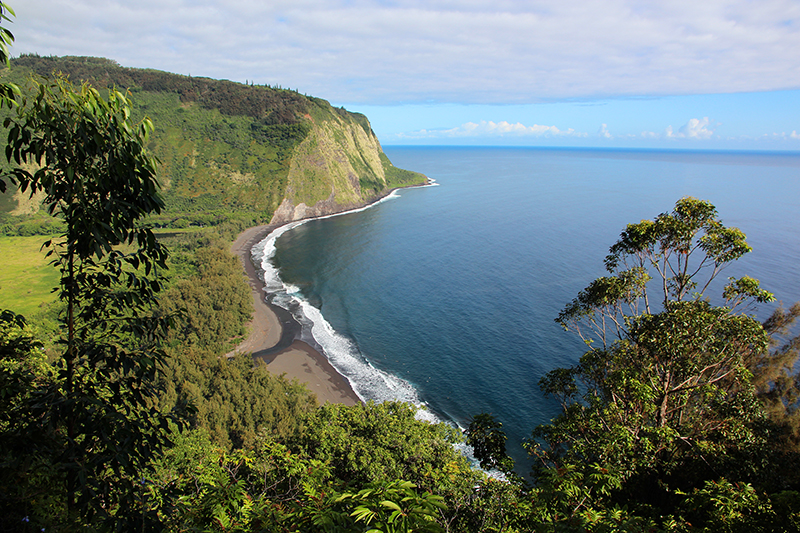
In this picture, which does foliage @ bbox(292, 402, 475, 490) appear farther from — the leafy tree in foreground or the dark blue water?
the dark blue water

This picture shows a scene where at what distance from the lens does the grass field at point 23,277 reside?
61.5 meters

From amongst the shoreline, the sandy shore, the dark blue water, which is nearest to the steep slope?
the dark blue water

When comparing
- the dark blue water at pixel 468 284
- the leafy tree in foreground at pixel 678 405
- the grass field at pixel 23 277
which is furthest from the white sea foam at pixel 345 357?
the grass field at pixel 23 277

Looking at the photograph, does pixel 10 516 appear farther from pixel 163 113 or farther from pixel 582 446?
pixel 163 113

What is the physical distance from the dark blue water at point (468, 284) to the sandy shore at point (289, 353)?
1.76m

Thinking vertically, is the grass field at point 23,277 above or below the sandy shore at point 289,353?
above

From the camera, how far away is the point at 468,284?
68188mm

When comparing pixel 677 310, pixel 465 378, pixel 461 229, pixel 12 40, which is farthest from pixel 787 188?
pixel 12 40

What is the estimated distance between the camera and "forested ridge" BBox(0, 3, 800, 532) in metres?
5.45

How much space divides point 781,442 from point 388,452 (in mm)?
18354

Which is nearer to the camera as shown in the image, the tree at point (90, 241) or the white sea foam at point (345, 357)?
the tree at point (90, 241)

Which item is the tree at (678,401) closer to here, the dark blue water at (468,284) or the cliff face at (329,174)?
the dark blue water at (468,284)

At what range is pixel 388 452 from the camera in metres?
21.8

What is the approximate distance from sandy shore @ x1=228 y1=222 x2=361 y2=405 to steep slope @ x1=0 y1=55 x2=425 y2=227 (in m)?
67.0
